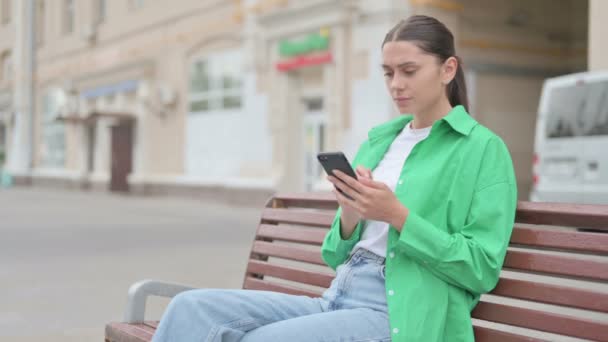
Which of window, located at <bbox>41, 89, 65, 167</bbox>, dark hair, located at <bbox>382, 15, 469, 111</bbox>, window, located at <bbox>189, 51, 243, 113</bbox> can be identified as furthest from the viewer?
window, located at <bbox>41, 89, 65, 167</bbox>

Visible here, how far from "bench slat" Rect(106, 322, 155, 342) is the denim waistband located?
849 millimetres

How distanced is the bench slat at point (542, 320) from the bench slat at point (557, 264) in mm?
120

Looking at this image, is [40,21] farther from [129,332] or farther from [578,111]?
[129,332]

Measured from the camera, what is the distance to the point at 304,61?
17.7 metres

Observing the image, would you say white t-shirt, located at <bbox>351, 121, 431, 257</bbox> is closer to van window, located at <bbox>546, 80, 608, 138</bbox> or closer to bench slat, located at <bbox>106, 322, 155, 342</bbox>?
bench slat, located at <bbox>106, 322, 155, 342</bbox>

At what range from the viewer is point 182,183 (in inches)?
887

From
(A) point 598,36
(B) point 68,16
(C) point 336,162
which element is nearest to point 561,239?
(C) point 336,162

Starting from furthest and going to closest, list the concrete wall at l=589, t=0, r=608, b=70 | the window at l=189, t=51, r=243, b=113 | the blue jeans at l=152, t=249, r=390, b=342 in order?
the window at l=189, t=51, r=243, b=113, the concrete wall at l=589, t=0, r=608, b=70, the blue jeans at l=152, t=249, r=390, b=342

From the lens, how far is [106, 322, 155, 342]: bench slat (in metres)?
2.98

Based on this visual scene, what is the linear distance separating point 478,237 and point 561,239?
0.26 m

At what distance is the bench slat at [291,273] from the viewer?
123 inches

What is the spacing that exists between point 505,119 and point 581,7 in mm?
3923

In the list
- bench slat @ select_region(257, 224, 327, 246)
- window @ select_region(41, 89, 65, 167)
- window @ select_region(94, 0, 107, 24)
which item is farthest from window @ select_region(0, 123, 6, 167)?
bench slat @ select_region(257, 224, 327, 246)

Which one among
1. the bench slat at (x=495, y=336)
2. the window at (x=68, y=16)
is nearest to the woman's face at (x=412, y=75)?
the bench slat at (x=495, y=336)
